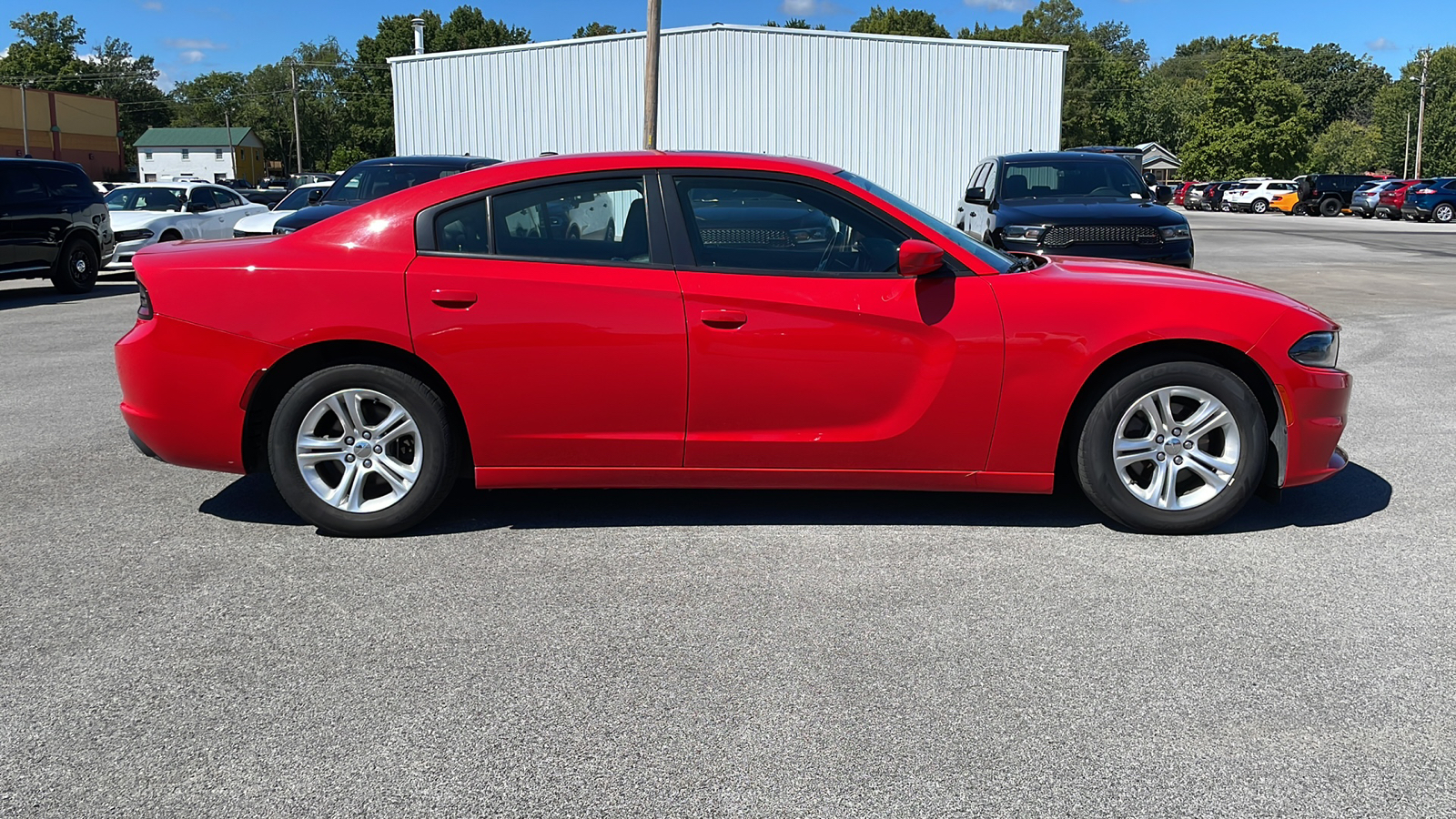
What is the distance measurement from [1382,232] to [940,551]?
35287 millimetres

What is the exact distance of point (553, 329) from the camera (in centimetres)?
480

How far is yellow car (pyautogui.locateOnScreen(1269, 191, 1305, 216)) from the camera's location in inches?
2041

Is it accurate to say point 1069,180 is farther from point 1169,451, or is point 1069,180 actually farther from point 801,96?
point 801,96

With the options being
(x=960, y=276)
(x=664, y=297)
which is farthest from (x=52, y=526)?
(x=960, y=276)

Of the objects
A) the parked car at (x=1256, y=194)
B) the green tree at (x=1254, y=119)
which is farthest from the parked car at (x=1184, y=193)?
the green tree at (x=1254, y=119)

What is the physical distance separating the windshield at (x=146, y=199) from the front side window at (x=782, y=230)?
18.3 metres

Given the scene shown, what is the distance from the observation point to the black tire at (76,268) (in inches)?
622

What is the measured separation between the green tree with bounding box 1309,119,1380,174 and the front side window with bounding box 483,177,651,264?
304 feet

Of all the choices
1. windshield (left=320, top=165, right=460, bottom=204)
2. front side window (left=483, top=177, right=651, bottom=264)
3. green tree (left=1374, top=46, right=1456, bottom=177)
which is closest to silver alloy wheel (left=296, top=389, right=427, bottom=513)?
front side window (left=483, top=177, right=651, bottom=264)

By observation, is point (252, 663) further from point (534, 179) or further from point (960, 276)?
point (960, 276)

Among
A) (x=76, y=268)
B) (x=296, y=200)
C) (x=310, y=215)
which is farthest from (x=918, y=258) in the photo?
(x=296, y=200)

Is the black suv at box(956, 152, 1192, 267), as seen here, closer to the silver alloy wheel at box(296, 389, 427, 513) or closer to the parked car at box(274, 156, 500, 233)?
the parked car at box(274, 156, 500, 233)

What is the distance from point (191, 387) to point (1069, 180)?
11790 millimetres

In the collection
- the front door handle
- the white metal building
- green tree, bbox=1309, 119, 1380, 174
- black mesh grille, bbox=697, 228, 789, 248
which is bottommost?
the front door handle
